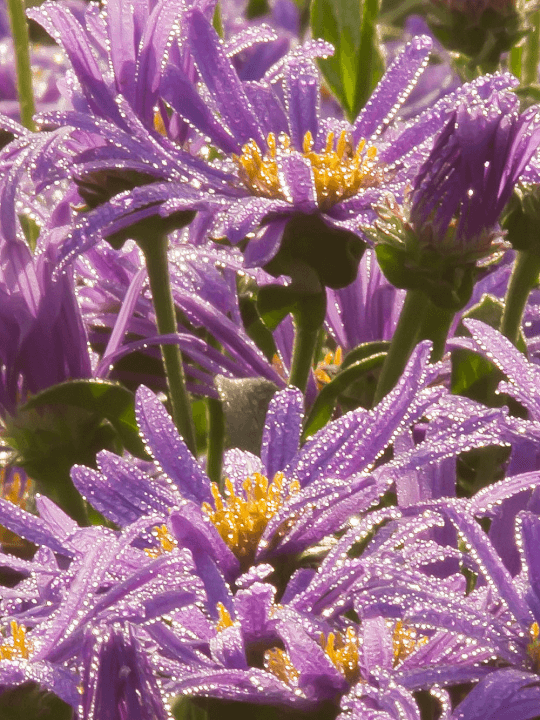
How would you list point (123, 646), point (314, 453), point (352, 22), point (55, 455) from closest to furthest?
point (123, 646) → point (314, 453) → point (55, 455) → point (352, 22)

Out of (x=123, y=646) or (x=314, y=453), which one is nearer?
(x=123, y=646)

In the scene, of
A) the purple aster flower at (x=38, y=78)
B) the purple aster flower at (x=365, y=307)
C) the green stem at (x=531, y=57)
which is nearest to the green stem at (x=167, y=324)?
the purple aster flower at (x=365, y=307)

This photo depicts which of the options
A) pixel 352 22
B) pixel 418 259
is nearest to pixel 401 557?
pixel 418 259

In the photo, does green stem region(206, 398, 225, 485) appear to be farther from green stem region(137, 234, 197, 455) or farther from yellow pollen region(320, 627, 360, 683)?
yellow pollen region(320, 627, 360, 683)

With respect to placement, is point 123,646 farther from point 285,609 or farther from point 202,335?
point 202,335

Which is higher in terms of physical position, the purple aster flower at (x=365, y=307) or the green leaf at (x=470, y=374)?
the purple aster flower at (x=365, y=307)

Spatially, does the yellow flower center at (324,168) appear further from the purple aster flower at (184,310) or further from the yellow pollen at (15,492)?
the yellow pollen at (15,492)

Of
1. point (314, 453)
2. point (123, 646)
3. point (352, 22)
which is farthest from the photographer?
point (352, 22)

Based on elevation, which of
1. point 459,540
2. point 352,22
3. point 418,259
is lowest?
point 459,540
